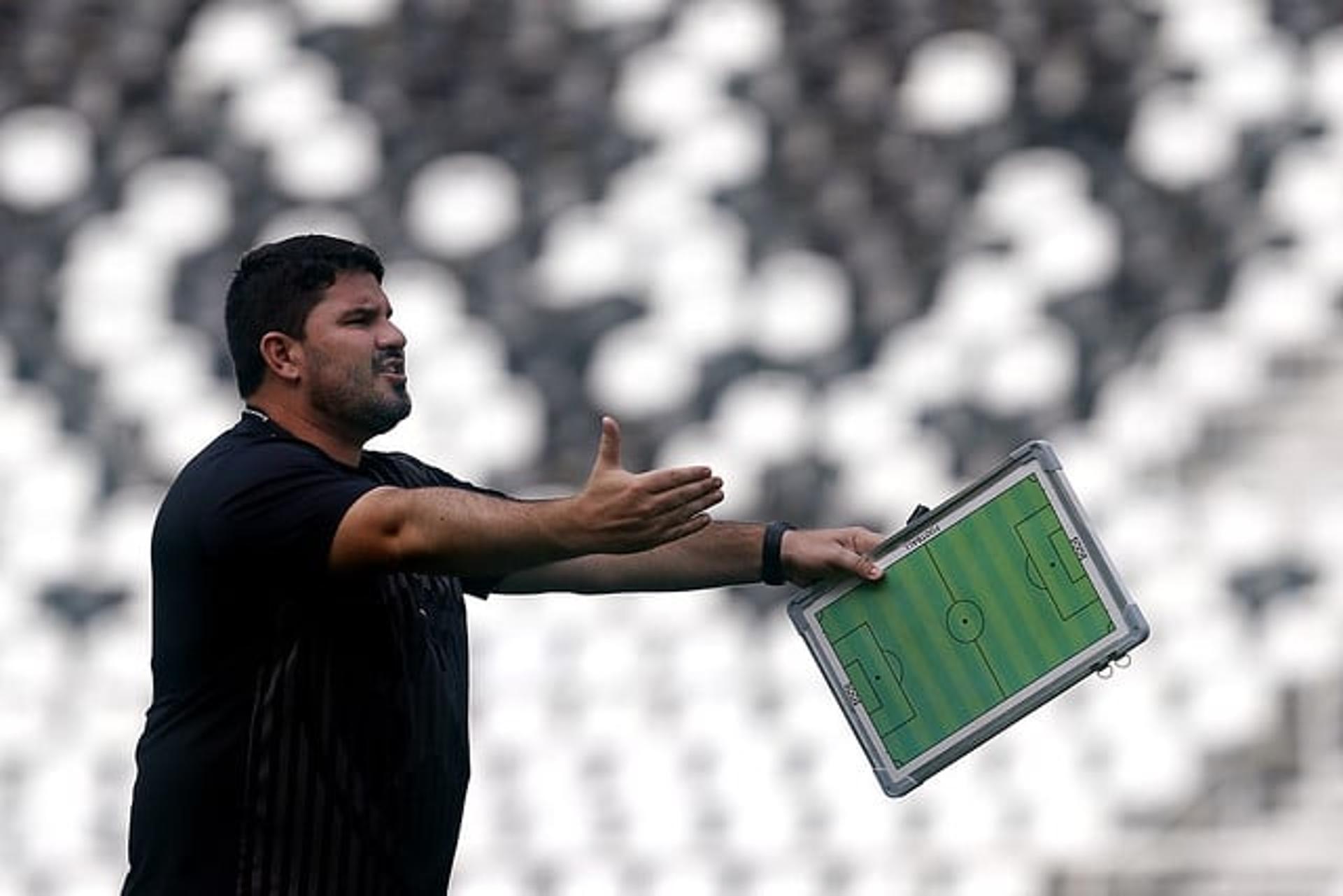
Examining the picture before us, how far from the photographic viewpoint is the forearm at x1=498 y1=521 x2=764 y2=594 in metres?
2.52

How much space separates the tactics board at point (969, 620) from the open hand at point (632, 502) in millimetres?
423

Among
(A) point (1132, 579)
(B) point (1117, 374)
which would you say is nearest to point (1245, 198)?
(B) point (1117, 374)

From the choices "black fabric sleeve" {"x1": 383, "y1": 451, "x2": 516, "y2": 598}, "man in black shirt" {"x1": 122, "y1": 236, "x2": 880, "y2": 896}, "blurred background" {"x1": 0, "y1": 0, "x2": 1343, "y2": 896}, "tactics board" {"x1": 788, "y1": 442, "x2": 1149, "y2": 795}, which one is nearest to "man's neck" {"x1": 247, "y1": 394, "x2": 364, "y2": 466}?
"man in black shirt" {"x1": 122, "y1": 236, "x2": 880, "y2": 896}

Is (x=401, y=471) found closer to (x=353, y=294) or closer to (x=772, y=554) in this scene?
(x=353, y=294)

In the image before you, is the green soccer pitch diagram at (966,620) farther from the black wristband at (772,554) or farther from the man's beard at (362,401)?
the man's beard at (362,401)

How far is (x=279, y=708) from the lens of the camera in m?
2.21

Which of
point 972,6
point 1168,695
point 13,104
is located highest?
point 13,104

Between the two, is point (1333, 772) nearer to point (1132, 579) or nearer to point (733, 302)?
point (1132, 579)

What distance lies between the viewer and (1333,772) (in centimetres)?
739

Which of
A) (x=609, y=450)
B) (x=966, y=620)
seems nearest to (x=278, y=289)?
(x=609, y=450)

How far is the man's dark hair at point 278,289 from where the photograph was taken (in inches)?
90.4

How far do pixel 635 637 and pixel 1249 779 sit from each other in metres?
1.78

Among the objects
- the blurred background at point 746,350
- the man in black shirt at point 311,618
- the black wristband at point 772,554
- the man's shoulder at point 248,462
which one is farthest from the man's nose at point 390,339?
the blurred background at point 746,350

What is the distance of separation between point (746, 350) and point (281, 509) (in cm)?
608
